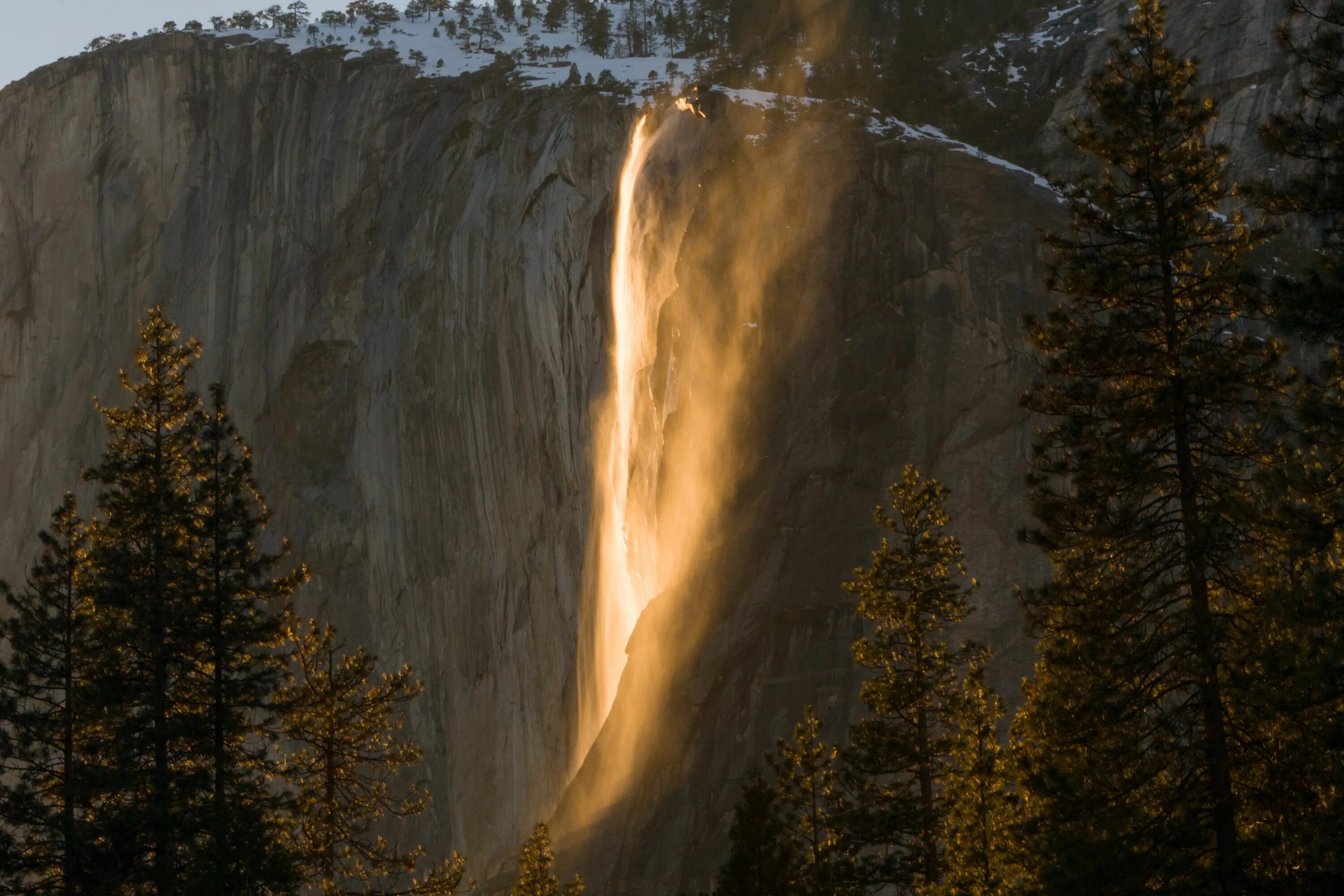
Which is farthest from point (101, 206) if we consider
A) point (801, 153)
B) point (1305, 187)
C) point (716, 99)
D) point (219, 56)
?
point (1305, 187)

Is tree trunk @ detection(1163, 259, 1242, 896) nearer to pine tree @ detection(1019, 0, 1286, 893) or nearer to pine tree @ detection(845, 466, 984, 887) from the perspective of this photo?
pine tree @ detection(1019, 0, 1286, 893)

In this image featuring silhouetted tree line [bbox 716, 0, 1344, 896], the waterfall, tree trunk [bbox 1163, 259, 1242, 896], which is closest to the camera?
silhouetted tree line [bbox 716, 0, 1344, 896]

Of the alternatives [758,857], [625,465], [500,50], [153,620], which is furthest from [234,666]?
[500,50]

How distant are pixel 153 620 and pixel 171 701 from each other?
999 millimetres

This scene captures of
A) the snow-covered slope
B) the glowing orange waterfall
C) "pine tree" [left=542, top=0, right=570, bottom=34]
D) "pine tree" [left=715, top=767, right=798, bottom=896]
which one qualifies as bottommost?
"pine tree" [left=715, top=767, right=798, bottom=896]

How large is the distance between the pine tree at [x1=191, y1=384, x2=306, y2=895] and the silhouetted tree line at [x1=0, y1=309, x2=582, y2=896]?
0.10ft

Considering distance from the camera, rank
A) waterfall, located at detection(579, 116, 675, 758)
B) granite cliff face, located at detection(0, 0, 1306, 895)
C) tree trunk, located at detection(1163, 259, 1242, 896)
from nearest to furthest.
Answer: tree trunk, located at detection(1163, 259, 1242, 896) < granite cliff face, located at detection(0, 0, 1306, 895) < waterfall, located at detection(579, 116, 675, 758)

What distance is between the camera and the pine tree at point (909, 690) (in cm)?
2006

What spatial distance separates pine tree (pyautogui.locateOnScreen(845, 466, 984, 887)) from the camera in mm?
20062

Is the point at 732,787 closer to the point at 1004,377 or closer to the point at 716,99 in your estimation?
the point at 1004,377

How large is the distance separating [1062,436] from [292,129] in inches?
2518

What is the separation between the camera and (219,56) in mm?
76562

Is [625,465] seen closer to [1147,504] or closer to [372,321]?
[372,321]

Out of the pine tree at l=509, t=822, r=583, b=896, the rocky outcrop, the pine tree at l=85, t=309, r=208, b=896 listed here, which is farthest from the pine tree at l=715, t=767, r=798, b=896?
the rocky outcrop
